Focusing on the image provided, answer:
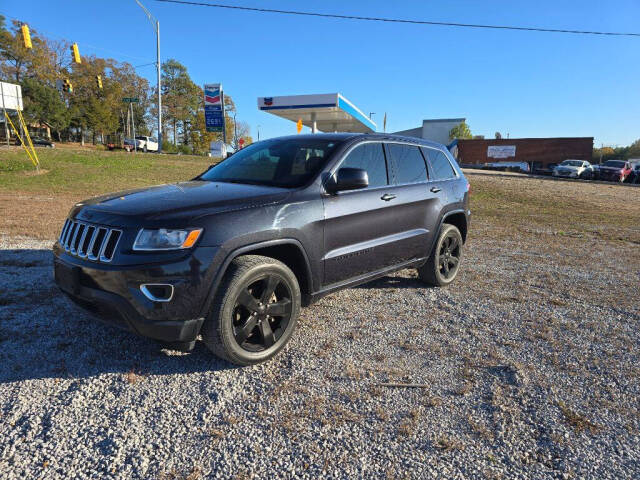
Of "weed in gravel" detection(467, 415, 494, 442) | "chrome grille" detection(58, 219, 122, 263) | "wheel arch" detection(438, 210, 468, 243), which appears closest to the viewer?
"weed in gravel" detection(467, 415, 494, 442)

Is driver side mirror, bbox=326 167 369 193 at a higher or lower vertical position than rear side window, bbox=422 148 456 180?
lower

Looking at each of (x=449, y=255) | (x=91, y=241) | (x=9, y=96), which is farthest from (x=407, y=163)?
(x=9, y=96)

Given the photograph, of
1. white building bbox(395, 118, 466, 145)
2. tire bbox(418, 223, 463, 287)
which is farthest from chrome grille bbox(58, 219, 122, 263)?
white building bbox(395, 118, 466, 145)

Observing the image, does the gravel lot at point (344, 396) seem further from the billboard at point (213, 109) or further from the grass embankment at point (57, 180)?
the billboard at point (213, 109)

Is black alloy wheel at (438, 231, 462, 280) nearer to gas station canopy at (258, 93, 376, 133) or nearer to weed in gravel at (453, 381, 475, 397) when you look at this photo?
weed in gravel at (453, 381, 475, 397)

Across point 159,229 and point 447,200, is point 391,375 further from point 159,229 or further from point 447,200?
point 447,200

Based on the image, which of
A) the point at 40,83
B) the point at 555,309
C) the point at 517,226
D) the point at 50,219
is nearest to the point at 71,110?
the point at 40,83

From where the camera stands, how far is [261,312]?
3123mm

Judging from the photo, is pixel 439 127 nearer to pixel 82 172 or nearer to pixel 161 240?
pixel 82 172

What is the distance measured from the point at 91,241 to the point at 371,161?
2.53 meters

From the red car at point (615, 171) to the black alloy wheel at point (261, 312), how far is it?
34972mm

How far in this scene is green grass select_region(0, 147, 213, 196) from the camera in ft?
48.4

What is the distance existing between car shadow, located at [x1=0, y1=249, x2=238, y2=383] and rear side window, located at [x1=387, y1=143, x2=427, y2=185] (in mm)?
2594

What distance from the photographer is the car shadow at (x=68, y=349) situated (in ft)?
9.80
